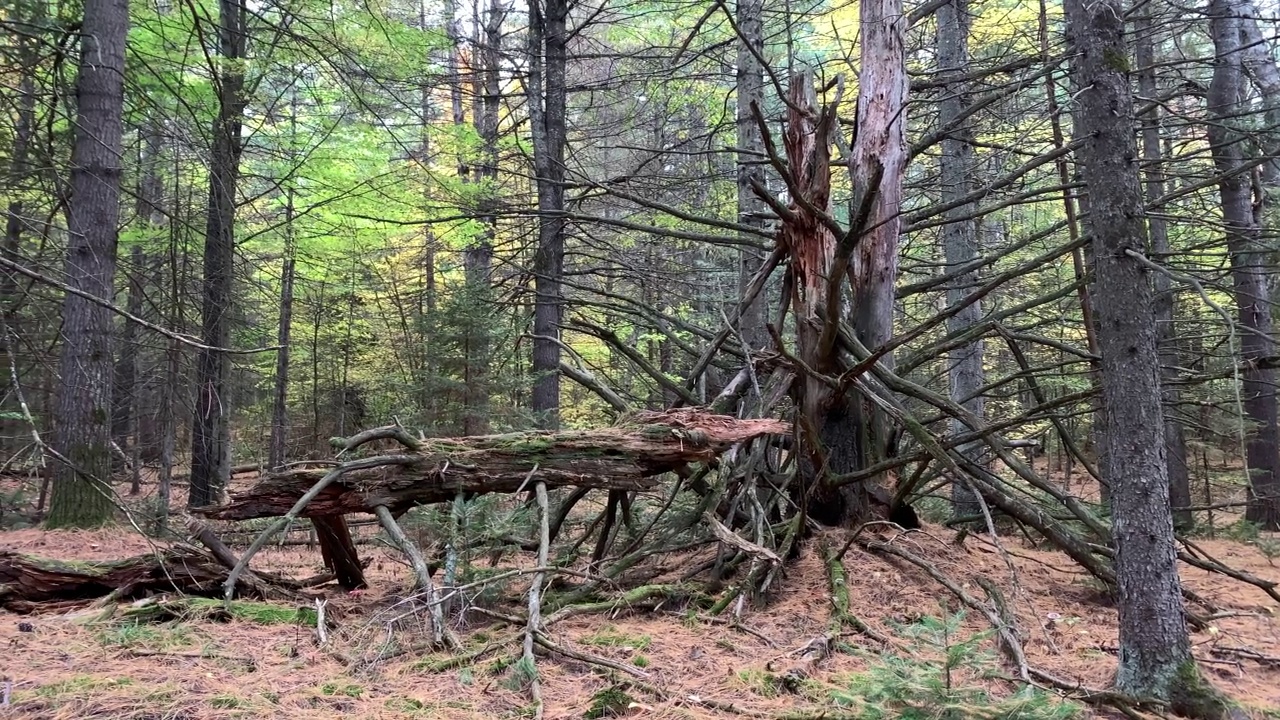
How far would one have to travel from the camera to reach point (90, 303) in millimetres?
7613

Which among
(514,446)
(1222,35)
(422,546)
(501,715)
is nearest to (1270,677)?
(501,715)

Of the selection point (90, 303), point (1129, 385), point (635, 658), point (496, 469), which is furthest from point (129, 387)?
point (1129, 385)

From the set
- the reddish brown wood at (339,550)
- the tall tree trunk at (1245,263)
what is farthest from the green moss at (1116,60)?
the tall tree trunk at (1245,263)

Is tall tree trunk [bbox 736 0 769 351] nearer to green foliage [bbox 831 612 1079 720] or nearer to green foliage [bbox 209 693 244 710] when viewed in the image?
green foliage [bbox 831 612 1079 720]

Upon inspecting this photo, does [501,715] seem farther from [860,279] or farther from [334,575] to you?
[860,279]

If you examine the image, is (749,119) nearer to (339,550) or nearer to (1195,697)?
(339,550)

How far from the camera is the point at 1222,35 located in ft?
25.1

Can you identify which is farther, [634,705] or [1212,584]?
[1212,584]

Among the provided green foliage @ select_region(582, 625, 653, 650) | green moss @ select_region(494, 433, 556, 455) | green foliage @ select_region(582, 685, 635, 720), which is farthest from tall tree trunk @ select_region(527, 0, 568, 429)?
green foliage @ select_region(582, 685, 635, 720)

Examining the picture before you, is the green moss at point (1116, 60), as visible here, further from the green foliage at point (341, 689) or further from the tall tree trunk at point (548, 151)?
the tall tree trunk at point (548, 151)

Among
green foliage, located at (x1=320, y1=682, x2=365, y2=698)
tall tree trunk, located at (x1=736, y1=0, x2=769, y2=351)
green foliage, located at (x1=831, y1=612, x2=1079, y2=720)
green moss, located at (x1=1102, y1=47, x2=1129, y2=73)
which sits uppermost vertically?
tall tree trunk, located at (x1=736, y1=0, x2=769, y2=351)

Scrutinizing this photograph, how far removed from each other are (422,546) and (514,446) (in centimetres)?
338

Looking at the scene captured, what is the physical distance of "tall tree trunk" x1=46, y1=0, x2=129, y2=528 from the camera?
23.9 ft

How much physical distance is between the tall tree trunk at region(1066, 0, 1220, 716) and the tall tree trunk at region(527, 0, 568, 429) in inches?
258
